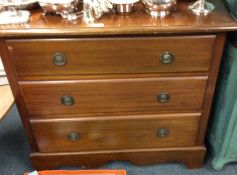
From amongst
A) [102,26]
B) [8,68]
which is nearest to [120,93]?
[102,26]

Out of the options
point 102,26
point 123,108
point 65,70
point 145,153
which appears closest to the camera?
point 102,26

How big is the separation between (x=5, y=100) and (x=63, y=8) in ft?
1.88

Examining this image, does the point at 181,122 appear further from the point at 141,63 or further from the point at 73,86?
the point at 73,86

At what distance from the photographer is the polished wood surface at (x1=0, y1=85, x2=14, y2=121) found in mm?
1222

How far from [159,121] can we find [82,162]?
460 millimetres

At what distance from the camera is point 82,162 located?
136 centimetres

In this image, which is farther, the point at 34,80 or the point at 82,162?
the point at 82,162

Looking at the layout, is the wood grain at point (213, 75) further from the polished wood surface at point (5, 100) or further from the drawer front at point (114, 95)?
the polished wood surface at point (5, 100)

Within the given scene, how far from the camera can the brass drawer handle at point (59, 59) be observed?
1.02 metres

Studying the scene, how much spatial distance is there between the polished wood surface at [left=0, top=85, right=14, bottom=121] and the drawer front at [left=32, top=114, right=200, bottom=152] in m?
0.15

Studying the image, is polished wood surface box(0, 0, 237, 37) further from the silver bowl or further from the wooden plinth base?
the wooden plinth base

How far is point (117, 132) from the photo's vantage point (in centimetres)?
126

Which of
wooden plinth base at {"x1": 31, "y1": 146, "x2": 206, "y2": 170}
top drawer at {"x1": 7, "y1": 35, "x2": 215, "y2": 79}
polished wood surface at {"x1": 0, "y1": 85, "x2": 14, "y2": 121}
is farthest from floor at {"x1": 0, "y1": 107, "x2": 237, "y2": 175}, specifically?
top drawer at {"x1": 7, "y1": 35, "x2": 215, "y2": 79}

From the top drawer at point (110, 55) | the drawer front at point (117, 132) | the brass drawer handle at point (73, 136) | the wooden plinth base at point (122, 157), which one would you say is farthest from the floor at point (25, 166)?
the top drawer at point (110, 55)
